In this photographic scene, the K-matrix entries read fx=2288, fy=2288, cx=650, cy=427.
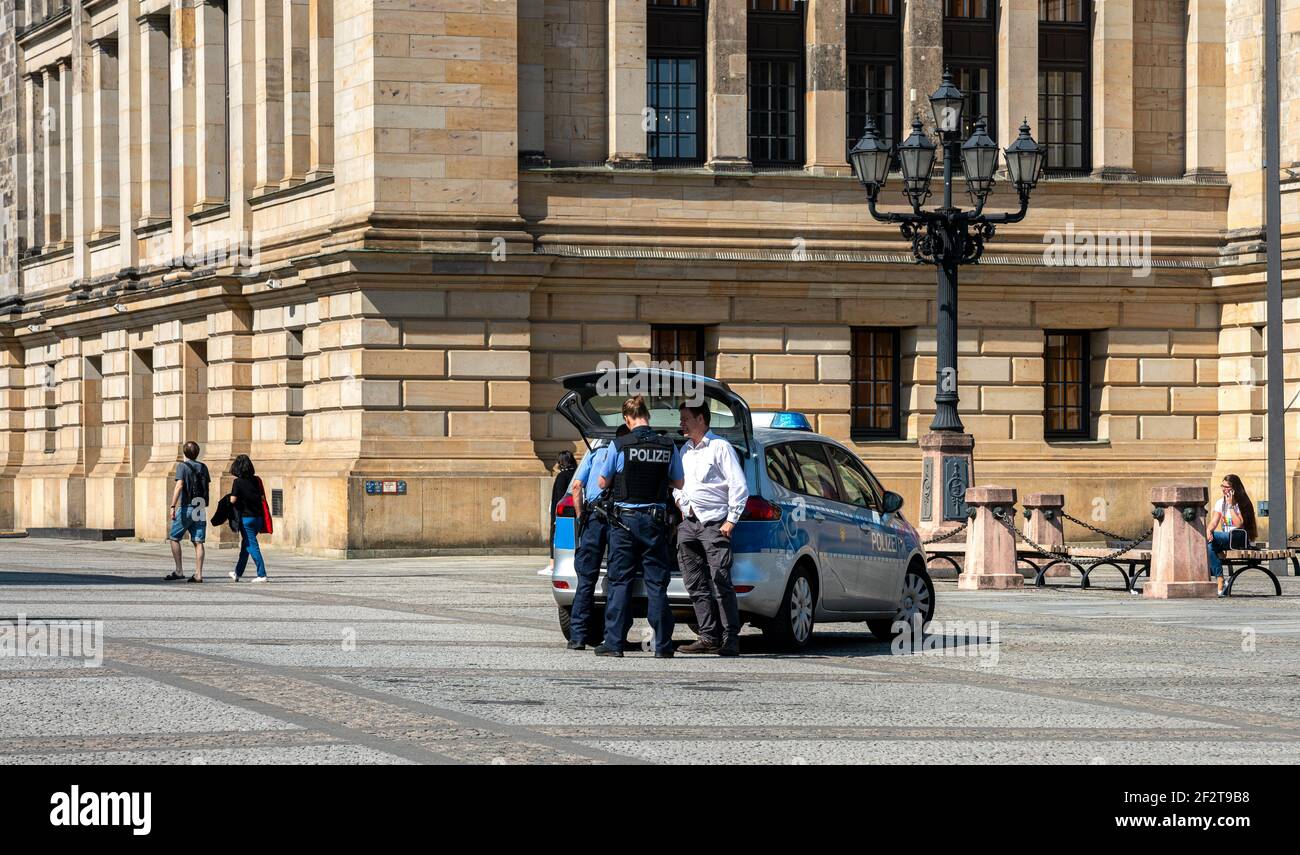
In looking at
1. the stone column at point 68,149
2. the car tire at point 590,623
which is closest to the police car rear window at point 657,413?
the car tire at point 590,623

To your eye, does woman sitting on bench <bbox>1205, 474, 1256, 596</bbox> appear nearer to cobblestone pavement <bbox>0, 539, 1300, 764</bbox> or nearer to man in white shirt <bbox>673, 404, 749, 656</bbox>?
cobblestone pavement <bbox>0, 539, 1300, 764</bbox>

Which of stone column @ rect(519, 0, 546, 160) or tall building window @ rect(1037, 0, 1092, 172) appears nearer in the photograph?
stone column @ rect(519, 0, 546, 160)

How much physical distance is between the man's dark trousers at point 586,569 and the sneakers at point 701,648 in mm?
830

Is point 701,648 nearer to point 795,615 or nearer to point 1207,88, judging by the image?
point 795,615

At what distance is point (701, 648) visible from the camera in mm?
17812

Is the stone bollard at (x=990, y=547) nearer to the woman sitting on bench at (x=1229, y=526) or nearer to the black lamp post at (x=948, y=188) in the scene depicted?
the black lamp post at (x=948, y=188)

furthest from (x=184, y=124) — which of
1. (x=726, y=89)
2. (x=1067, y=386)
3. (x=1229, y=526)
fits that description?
(x=1229, y=526)

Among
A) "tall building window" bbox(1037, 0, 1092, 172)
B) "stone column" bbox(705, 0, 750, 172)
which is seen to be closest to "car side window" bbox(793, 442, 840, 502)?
"stone column" bbox(705, 0, 750, 172)

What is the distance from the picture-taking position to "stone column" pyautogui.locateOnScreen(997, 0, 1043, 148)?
3934 cm

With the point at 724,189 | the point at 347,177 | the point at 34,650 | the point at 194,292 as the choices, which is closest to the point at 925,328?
the point at 724,189

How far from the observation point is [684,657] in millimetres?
17516

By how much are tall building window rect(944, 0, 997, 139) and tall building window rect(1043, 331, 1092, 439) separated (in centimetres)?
388

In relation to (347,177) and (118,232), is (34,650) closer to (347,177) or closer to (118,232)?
(347,177)
